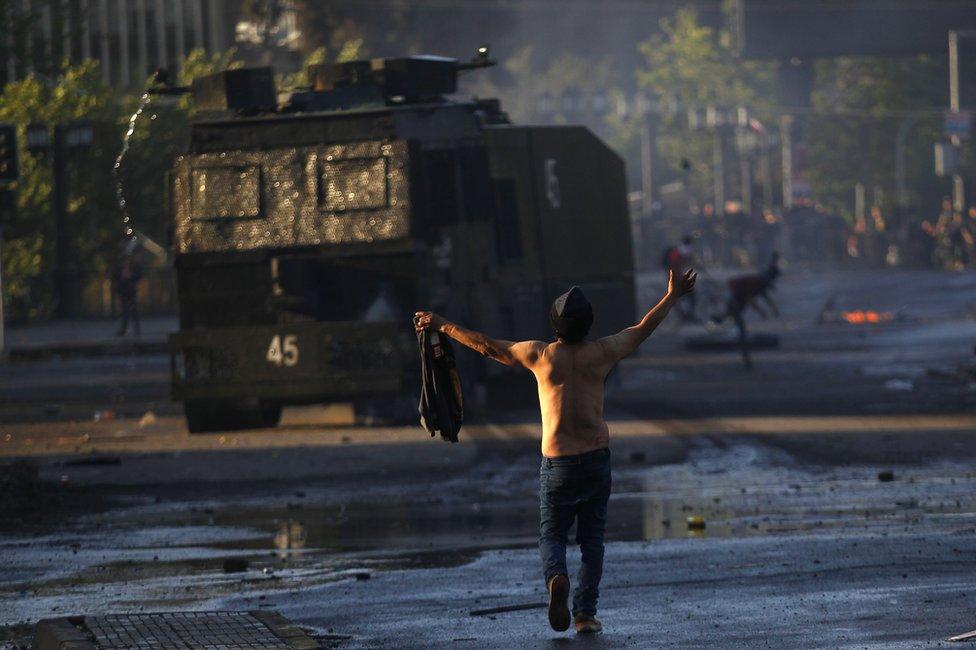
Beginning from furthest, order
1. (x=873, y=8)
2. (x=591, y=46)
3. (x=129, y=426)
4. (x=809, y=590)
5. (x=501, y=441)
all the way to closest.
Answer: (x=591, y=46) → (x=873, y=8) → (x=129, y=426) → (x=501, y=441) → (x=809, y=590)

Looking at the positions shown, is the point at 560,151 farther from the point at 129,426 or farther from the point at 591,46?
the point at 591,46

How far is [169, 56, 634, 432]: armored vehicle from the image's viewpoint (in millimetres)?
18688

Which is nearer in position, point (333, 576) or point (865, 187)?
point (333, 576)

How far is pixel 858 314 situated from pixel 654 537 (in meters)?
27.1

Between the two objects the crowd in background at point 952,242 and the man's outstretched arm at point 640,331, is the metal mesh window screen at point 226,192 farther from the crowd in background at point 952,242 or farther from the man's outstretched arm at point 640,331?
the crowd in background at point 952,242

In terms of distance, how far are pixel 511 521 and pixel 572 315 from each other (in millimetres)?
4707

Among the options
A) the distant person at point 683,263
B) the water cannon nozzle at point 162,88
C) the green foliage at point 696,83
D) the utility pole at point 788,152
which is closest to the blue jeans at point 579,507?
the water cannon nozzle at point 162,88

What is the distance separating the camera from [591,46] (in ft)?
383

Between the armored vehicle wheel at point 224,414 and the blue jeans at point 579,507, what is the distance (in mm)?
10134

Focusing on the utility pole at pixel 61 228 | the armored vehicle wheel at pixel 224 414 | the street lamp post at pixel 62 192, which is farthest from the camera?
the utility pole at pixel 61 228

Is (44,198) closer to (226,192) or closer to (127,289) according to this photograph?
(127,289)

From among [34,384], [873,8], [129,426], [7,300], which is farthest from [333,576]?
[873,8]

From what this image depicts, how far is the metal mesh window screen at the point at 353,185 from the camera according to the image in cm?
1889

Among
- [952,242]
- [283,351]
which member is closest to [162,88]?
[283,351]
